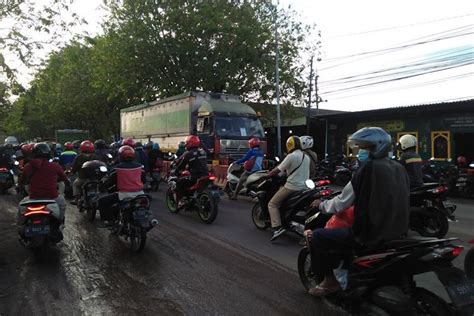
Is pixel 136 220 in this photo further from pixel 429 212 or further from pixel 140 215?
pixel 429 212

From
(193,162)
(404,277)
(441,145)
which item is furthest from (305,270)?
(441,145)

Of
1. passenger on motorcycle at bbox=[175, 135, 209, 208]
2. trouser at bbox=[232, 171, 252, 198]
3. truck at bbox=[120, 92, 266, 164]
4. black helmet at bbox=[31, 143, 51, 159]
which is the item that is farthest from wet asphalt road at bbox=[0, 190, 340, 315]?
truck at bbox=[120, 92, 266, 164]

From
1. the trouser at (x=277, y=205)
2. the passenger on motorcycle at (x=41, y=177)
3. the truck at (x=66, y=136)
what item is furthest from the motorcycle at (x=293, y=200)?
the truck at (x=66, y=136)

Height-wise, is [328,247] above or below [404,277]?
above

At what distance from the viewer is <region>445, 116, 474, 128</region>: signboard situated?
16.4m

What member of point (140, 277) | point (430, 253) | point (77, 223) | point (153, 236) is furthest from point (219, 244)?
point (430, 253)

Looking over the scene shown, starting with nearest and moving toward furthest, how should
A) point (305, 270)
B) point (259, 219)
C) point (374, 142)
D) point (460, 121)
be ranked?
point (374, 142) → point (305, 270) → point (259, 219) → point (460, 121)

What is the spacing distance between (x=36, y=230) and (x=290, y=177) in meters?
3.76

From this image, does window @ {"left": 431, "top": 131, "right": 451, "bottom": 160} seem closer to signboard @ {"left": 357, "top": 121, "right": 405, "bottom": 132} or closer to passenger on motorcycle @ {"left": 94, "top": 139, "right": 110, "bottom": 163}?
signboard @ {"left": 357, "top": 121, "right": 405, "bottom": 132}

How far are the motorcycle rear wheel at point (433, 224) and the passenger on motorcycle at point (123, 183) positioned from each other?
4.65 m

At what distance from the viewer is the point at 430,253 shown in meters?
3.41

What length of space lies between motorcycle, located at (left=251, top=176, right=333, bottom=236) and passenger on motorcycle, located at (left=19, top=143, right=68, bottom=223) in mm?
3247

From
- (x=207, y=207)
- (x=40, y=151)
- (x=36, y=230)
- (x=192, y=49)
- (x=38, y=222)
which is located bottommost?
(x=207, y=207)

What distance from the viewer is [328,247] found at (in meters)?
4.03
